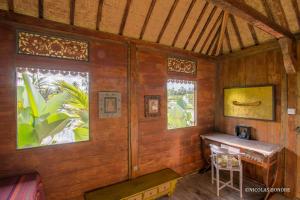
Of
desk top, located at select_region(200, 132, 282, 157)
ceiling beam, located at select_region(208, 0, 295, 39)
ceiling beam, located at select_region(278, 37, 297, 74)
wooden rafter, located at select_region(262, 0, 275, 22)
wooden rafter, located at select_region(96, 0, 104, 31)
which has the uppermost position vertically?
wooden rafter, located at select_region(262, 0, 275, 22)

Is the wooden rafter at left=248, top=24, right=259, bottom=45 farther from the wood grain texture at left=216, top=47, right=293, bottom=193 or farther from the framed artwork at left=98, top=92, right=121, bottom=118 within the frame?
the framed artwork at left=98, top=92, right=121, bottom=118

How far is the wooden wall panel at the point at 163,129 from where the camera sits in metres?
2.91

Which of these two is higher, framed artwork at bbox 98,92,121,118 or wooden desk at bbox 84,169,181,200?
framed artwork at bbox 98,92,121,118

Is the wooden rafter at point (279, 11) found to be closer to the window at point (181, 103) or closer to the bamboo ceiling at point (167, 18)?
the bamboo ceiling at point (167, 18)

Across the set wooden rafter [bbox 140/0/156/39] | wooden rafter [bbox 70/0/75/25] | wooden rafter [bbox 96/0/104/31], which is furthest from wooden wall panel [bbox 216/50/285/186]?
wooden rafter [bbox 70/0/75/25]

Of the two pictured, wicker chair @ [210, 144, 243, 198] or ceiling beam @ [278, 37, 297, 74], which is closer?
ceiling beam @ [278, 37, 297, 74]

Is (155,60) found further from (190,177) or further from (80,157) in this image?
(190,177)

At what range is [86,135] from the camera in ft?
7.99

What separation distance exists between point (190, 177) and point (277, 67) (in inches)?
108

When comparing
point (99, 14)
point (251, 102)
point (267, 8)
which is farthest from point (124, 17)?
point (251, 102)

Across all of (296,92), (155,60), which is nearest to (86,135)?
(155,60)

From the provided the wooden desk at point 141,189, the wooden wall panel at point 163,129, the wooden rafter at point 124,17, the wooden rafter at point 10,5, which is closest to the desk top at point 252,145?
the wooden wall panel at point 163,129

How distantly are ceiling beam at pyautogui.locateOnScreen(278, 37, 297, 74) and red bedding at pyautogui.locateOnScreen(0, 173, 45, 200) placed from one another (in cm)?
384

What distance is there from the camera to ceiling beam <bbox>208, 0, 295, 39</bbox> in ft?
5.46
